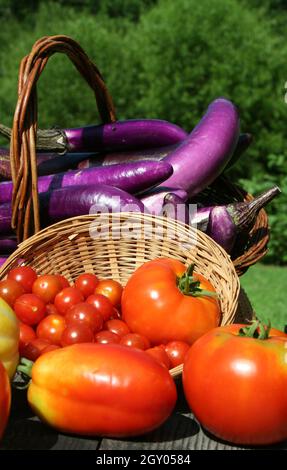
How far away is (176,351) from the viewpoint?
4.68 feet

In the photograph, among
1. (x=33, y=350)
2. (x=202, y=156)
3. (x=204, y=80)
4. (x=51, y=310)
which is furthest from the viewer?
(x=204, y=80)

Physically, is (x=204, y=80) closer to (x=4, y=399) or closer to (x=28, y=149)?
(x=28, y=149)

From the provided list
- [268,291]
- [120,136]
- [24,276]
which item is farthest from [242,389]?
[268,291]

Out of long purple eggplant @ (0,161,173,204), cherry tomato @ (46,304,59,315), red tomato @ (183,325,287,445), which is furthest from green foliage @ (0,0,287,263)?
red tomato @ (183,325,287,445)

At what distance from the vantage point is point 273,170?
6.45m

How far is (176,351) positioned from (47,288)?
36cm

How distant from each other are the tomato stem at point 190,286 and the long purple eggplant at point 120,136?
0.99 meters

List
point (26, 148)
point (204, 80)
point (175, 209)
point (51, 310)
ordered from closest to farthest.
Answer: point (51, 310), point (26, 148), point (175, 209), point (204, 80)

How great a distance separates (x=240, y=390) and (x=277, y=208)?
4869 millimetres

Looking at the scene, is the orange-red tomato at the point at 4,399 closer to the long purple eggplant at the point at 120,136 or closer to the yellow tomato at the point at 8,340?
the yellow tomato at the point at 8,340

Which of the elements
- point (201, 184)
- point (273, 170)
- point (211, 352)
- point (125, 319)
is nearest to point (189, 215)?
point (201, 184)

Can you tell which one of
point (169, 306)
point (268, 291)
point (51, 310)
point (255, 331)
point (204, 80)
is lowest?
point (268, 291)

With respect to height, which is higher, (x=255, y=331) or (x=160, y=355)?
(x=255, y=331)

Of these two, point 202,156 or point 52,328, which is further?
point 202,156
